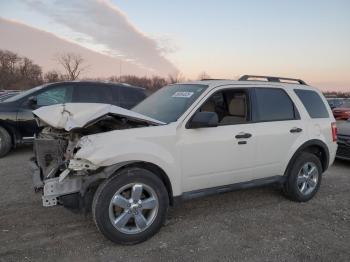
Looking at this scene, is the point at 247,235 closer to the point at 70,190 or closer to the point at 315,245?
the point at 315,245

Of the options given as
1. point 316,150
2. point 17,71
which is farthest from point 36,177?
point 17,71

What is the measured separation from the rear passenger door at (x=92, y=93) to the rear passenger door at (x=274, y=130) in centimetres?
519

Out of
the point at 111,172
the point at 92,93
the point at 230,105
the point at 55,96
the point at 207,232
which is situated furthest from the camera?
the point at 92,93

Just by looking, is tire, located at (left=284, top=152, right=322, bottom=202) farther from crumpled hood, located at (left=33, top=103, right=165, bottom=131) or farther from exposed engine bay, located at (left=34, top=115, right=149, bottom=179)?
exposed engine bay, located at (left=34, top=115, right=149, bottom=179)

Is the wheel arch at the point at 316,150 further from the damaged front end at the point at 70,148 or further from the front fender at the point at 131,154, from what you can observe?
the damaged front end at the point at 70,148

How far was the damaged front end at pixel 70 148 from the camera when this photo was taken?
3.66 metres

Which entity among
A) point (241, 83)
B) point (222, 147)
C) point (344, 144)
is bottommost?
point (344, 144)

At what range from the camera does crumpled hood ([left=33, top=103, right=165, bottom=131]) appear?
379 centimetres

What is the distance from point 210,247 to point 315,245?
1.17 metres

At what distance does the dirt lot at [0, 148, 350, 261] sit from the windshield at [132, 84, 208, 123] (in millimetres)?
1341

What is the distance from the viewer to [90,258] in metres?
3.54

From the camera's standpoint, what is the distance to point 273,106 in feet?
16.9

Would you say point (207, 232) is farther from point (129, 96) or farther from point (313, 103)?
point (129, 96)

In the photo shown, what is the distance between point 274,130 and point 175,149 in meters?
1.66
